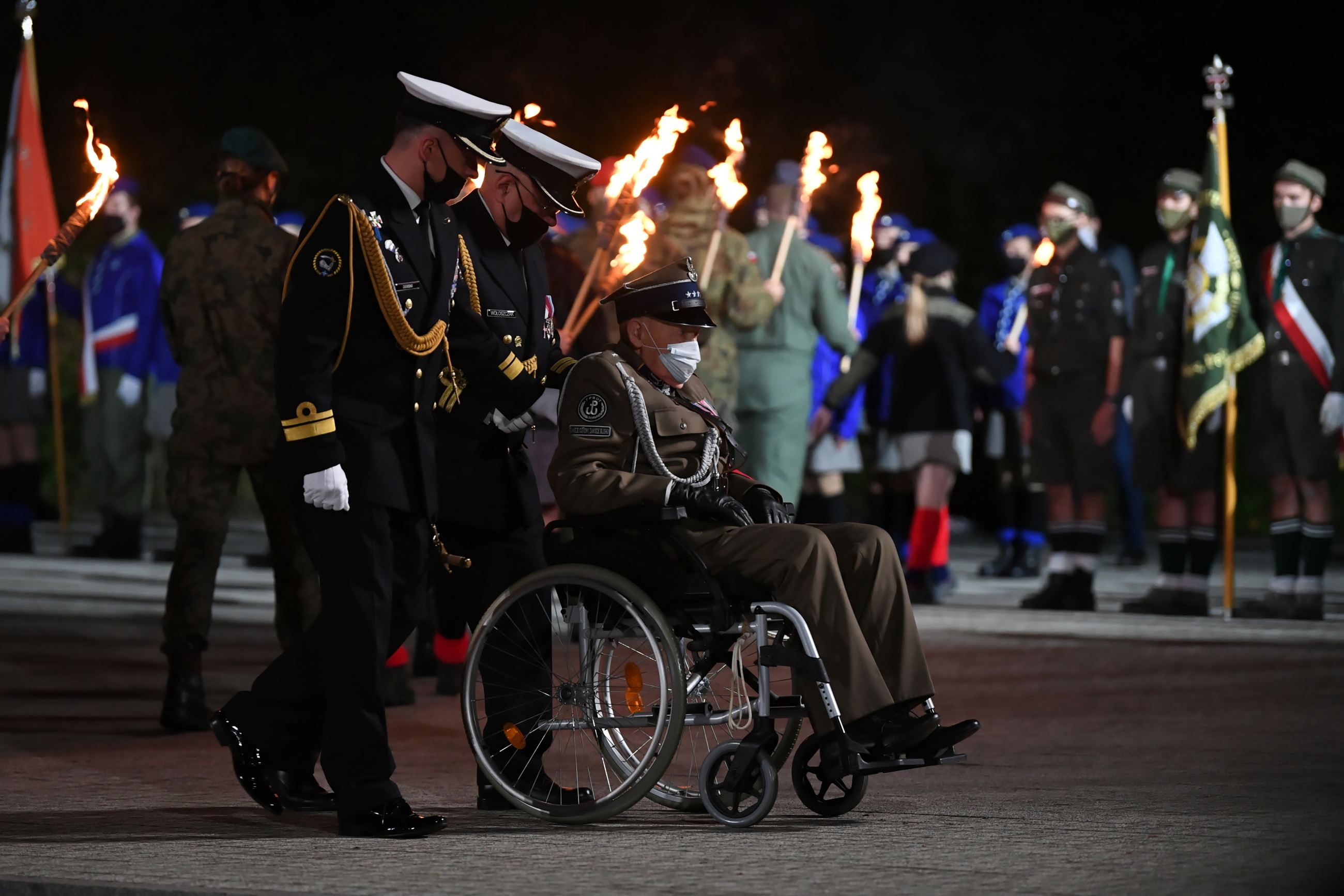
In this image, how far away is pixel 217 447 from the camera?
848 centimetres

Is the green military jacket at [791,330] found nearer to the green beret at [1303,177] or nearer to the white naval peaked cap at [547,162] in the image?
the green beret at [1303,177]

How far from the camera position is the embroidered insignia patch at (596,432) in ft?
21.9

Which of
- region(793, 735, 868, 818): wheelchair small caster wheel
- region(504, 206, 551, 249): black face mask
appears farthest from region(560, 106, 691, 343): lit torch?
region(793, 735, 868, 818): wheelchair small caster wheel

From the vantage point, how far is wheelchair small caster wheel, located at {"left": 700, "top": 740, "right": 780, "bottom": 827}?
247 inches

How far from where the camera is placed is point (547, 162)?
22.6ft

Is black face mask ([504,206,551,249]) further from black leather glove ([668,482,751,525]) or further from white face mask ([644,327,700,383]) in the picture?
black leather glove ([668,482,751,525])

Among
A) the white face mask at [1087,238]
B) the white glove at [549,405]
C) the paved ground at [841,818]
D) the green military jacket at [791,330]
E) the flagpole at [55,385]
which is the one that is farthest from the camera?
the flagpole at [55,385]

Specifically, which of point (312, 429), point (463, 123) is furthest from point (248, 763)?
point (463, 123)

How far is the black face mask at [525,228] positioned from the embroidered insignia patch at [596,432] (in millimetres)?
677

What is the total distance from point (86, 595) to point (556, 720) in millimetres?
7474

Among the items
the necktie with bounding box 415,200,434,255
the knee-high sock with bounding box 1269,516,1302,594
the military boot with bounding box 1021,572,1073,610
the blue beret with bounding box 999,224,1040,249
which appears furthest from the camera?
the blue beret with bounding box 999,224,1040,249

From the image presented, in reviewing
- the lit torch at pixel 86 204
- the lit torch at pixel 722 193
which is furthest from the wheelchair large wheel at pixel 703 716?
the lit torch at pixel 722 193

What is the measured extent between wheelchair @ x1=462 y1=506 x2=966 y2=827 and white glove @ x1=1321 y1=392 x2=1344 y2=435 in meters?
6.23

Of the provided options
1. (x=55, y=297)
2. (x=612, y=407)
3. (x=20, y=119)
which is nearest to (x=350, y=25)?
(x=55, y=297)
